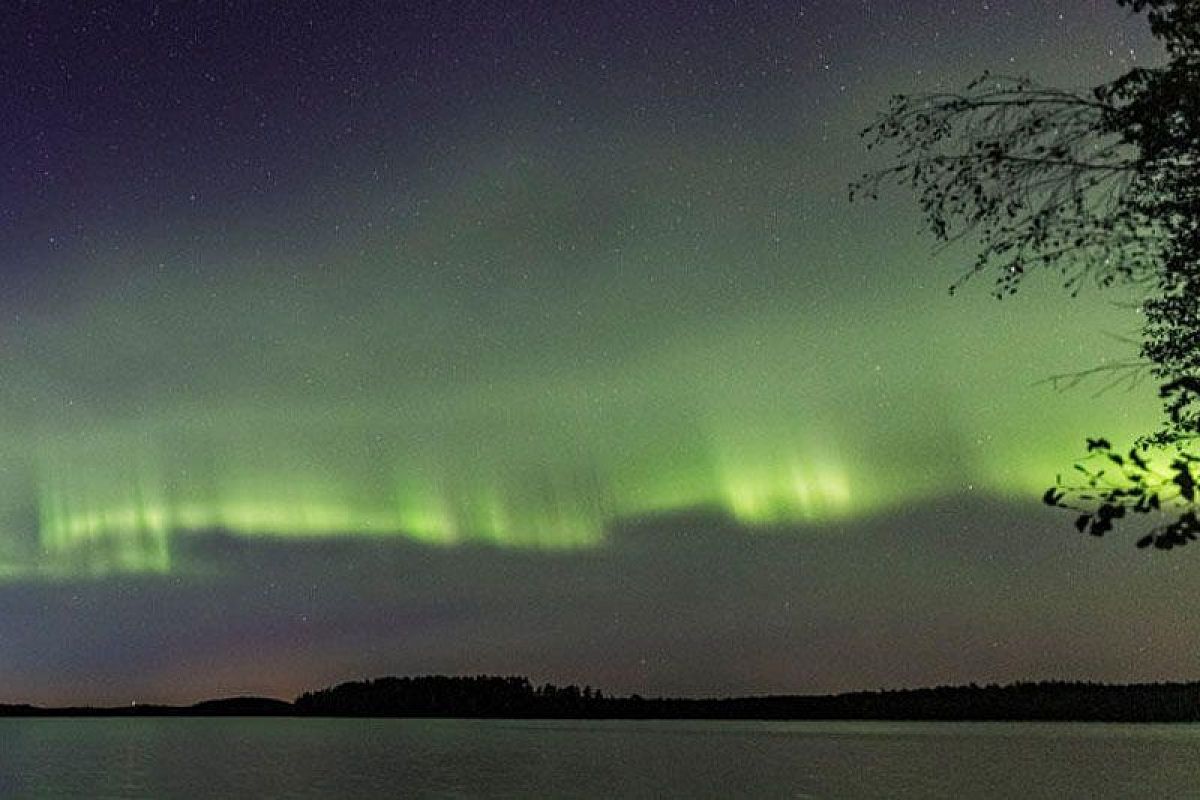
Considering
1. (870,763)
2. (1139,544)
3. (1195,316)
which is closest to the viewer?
(1139,544)

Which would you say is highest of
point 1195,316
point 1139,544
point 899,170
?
point 899,170

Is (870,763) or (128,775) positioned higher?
(128,775)

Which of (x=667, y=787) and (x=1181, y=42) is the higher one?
(x=1181, y=42)

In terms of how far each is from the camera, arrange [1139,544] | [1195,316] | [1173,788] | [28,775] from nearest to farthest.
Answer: [1139,544]
[1195,316]
[1173,788]
[28,775]

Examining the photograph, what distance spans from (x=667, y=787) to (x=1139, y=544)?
338 ft

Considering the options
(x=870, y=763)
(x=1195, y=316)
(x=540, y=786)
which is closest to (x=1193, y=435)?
(x=1195, y=316)

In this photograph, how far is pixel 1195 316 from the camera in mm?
12820

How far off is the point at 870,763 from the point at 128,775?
81976mm

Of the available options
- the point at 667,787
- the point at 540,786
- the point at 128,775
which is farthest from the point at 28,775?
the point at 667,787

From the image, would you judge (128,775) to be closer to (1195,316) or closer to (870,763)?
(870,763)

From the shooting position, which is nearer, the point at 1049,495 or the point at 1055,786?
the point at 1049,495

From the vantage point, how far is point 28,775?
5007 inches

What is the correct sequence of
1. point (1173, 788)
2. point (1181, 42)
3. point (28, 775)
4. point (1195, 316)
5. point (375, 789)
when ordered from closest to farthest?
point (1181, 42)
point (1195, 316)
point (375, 789)
point (1173, 788)
point (28, 775)

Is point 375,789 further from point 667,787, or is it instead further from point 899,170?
point 899,170
